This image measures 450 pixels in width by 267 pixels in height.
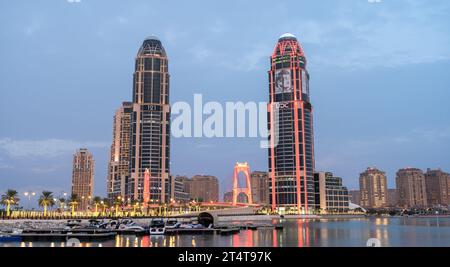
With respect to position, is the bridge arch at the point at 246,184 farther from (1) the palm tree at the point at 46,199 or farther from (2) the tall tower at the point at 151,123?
(1) the palm tree at the point at 46,199

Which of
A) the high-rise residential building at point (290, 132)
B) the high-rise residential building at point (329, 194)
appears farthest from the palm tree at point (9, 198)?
the high-rise residential building at point (329, 194)

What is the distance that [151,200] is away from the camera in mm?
145000

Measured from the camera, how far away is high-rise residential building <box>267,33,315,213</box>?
536ft

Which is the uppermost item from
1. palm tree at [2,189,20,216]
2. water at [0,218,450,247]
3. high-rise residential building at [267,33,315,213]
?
high-rise residential building at [267,33,315,213]

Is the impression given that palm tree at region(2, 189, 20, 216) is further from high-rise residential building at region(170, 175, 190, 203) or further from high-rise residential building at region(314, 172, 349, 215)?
high-rise residential building at region(314, 172, 349, 215)

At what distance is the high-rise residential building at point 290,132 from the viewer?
163500 millimetres

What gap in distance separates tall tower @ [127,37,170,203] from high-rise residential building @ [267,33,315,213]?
43.2 metres

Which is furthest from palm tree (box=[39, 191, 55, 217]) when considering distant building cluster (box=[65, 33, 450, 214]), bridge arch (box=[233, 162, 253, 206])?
bridge arch (box=[233, 162, 253, 206])

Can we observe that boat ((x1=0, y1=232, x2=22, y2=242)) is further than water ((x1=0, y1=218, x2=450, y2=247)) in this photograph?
Yes

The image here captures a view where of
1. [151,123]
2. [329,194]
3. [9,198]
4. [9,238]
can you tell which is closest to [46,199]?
[9,198]

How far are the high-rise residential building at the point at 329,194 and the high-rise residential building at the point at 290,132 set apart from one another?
200 inches
